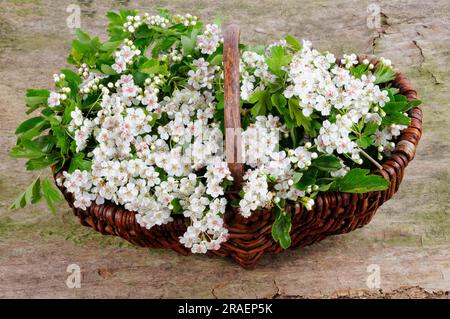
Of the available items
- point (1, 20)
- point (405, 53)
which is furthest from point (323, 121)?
point (1, 20)

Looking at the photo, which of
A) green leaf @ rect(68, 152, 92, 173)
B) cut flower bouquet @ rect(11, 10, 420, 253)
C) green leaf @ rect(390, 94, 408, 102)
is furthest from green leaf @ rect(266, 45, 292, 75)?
green leaf @ rect(68, 152, 92, 173)

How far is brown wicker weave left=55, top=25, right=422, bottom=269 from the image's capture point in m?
1.80

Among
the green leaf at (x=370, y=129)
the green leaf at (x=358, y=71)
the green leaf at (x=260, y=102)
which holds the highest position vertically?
the green leaf at (x=358, y=71)

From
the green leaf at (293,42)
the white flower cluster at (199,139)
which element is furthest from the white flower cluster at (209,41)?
the green leaf at (293,42)

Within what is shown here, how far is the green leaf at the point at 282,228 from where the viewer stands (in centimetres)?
190

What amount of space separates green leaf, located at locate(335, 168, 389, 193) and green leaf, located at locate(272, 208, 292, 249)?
180mm

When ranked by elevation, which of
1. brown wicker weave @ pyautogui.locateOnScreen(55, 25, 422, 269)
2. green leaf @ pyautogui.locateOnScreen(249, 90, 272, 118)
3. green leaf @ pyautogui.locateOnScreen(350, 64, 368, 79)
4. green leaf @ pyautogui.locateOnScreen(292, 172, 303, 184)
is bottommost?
brown wicker weave @ pyautogui.locateOnScreen(55, 25, 422, 269)

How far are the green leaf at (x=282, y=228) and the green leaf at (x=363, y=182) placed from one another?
0.18m

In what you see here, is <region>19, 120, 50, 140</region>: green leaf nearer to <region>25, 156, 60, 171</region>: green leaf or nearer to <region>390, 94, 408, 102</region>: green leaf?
<region>25, 156, 60, 171</region>: green leaf

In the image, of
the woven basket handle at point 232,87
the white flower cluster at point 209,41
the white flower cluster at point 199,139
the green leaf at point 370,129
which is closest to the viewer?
the woven basket handle at point 232,87

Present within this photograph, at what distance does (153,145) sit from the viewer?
77.5 inches

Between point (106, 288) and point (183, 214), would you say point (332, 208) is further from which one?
point (106, 288)

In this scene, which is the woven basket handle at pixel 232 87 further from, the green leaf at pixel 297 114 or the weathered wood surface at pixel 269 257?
the weathered wood surface at pixel 269 257

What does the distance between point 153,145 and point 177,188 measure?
14 centimetres
